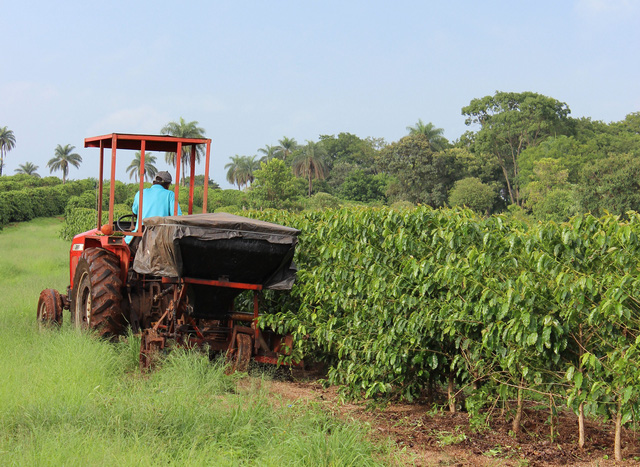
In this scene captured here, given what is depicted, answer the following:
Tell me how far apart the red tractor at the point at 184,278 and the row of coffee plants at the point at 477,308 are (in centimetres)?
40

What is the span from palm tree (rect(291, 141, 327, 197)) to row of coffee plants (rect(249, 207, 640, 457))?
82926 mm

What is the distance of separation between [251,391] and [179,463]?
6.57 feet

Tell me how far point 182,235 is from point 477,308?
3010 mm

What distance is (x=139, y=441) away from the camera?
4.28m

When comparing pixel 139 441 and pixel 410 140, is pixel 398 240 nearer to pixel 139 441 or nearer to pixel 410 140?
pixel 139 441

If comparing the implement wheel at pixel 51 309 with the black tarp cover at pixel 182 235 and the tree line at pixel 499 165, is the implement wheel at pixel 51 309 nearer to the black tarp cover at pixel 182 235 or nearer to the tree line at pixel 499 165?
the black tarp cover at pixel 182 235

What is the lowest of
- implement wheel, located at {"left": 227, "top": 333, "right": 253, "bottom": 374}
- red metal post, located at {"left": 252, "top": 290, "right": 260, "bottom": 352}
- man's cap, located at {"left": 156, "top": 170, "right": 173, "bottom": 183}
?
implement wheel, located at {"left": 227, "top": 333, "right": 253, "bottom": 374}

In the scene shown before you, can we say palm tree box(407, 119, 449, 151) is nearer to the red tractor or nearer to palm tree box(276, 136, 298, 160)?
palm tree box(276, 136, 298, 160)

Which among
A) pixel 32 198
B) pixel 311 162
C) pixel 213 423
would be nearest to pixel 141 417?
pixel 213 423

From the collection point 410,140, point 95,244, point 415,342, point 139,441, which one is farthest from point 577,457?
point 410,140

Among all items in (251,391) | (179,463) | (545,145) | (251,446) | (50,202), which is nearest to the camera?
(179,463)

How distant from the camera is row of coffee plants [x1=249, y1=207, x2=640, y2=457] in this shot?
4.75 m

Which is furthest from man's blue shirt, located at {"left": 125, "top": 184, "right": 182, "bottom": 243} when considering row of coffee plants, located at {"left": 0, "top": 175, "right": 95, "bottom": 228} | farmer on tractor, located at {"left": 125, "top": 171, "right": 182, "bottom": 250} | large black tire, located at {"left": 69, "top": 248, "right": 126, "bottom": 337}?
row of coffee plants, located at {"left": 0, "top": 175, "right": 95, "bottom": 228}

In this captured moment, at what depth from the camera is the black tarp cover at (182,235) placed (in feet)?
21.6
